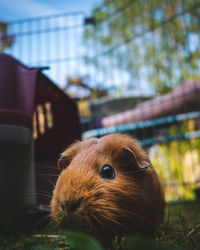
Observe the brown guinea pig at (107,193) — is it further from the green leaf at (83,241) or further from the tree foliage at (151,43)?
the tree foliage at (151,43)

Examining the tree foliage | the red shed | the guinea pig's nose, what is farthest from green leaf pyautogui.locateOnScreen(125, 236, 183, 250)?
the tree foliage

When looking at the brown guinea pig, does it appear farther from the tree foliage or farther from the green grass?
the tree foliage

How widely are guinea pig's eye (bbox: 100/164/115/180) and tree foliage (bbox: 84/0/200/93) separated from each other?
2.90 m

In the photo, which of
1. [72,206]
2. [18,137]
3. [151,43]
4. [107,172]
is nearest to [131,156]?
[107,172]

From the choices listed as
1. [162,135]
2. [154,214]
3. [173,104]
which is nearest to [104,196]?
[154,214]

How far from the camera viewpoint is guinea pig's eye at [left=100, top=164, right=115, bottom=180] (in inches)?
48.3

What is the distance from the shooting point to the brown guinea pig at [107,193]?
3.49 feet

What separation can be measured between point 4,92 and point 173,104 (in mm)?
2620

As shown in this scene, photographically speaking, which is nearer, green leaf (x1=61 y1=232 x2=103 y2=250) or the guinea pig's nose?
green leaf (x1=61 y1=232 x2=103 y2=250)

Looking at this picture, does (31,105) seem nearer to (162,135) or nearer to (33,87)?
(33,87)

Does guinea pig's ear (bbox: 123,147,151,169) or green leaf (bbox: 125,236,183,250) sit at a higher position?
guinea pig's ear (bbox: 123,147,151,169)

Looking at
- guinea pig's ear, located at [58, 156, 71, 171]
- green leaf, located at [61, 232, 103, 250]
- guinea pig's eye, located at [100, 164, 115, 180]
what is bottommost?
green leaf, located at [61, 232, 103, 250]

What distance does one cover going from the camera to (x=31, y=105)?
169cm

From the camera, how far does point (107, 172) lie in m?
1.24
